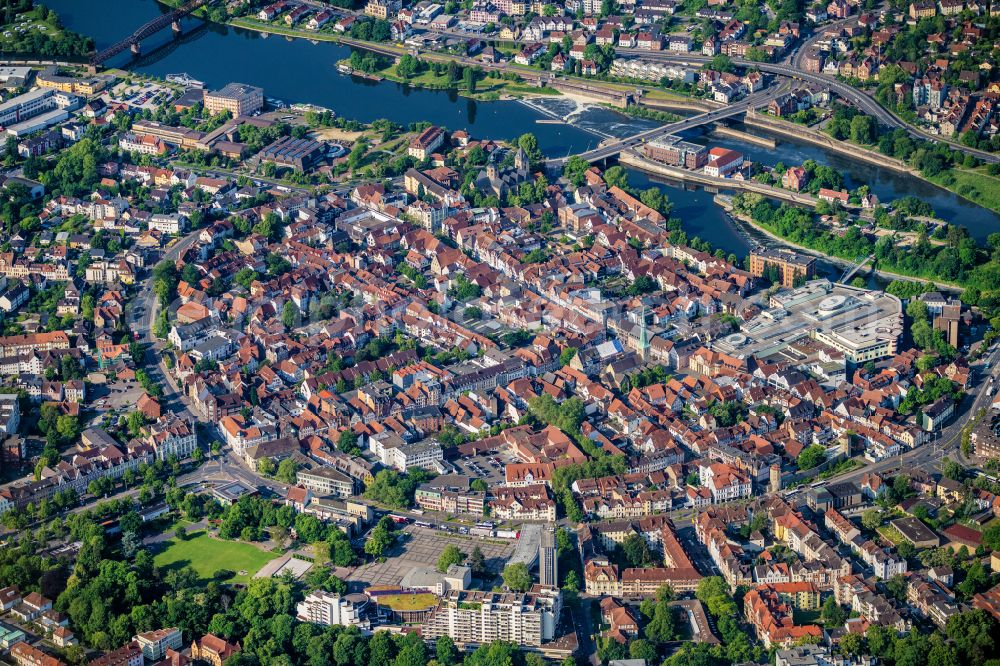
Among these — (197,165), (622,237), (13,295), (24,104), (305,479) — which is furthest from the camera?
(24,104)

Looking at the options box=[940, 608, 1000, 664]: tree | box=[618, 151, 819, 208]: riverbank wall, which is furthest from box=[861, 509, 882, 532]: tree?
box=[618, 151, 819, 208]: riverbank wall

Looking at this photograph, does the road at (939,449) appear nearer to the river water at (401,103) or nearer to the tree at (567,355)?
the tree at (567,355)

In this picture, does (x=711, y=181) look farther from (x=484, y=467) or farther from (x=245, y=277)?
(x=484, y=467)

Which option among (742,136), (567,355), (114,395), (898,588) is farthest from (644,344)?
(742,136)

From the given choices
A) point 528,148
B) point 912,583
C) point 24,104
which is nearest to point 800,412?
point 912,583

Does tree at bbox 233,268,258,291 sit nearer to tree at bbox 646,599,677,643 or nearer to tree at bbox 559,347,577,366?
tree at bbox 559,347,577,366

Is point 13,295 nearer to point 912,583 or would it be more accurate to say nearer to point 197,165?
point 197,165
